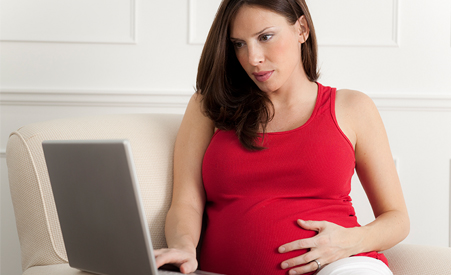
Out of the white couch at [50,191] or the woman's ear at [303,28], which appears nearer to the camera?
the white couch at [50,191]

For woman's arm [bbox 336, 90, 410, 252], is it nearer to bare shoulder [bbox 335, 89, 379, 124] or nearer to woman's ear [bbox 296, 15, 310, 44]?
bare shoulder [bbox 335, 89, 379, 124]

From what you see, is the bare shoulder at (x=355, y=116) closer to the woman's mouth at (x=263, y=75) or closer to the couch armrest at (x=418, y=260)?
the woman's mouth at (x=263, y=75)

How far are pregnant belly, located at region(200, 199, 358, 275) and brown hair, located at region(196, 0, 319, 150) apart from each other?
0.17 meters

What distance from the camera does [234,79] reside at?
4.54 ft

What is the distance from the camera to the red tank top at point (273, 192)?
108 centimetres

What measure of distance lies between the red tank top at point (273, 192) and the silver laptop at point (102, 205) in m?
0.39

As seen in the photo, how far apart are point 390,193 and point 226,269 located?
489mm

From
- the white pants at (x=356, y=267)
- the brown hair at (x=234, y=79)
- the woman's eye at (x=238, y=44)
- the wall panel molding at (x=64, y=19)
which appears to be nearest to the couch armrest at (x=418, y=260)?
the white pants at (x=356, y=267)

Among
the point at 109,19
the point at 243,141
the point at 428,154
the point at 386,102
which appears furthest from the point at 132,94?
the point at 428,154

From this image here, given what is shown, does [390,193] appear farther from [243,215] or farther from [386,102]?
[386,102]

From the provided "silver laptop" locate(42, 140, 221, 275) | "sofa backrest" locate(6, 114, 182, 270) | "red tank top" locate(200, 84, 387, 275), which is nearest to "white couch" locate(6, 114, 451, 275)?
"sofa backrest" locate(6, 114, 182, 270)

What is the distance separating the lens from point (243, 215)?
1.11 m

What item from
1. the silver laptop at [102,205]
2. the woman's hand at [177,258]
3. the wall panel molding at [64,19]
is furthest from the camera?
the wall panel molding at [64,19]

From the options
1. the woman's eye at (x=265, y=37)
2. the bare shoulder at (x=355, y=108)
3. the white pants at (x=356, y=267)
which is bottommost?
the white pants at (x=356, y=267)
